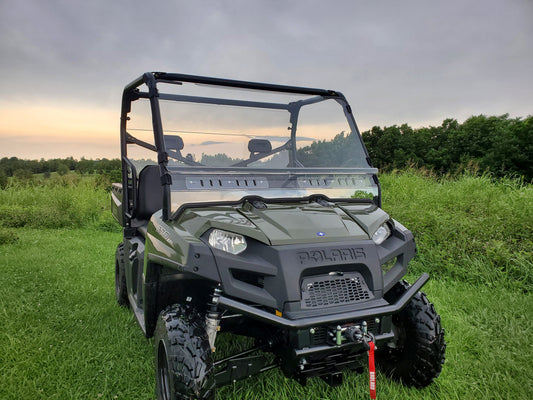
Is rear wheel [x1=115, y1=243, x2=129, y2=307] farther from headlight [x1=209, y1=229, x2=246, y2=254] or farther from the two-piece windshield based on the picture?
headlight [x1=209, y1=229, x2=246, y2=254]

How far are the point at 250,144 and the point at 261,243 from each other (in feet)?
4.47

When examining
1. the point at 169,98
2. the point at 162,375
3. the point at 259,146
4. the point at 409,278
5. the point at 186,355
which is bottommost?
the point at 409,278

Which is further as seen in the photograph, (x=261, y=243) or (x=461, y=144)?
(x=461, y=144)

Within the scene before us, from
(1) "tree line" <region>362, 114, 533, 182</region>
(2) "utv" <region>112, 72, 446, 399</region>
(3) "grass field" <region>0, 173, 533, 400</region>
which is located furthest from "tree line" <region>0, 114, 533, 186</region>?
(2) "utv" <region>112, 72, 446, 399</region>

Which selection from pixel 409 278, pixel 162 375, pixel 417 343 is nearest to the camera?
pixel 162 375

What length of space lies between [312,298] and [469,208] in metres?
4.90

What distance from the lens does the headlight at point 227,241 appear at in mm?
1940

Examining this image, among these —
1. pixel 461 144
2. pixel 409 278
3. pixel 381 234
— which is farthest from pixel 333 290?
pixel 461 144

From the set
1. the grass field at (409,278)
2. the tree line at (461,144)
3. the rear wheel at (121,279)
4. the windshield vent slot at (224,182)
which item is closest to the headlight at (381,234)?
the windshield vent slot at (224,182)

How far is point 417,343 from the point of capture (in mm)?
2355

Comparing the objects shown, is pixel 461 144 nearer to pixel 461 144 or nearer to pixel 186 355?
pixel 461 144

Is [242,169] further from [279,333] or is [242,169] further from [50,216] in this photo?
[50,216]

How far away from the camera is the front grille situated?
1.87 meters

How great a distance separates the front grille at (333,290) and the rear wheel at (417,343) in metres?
0.49
